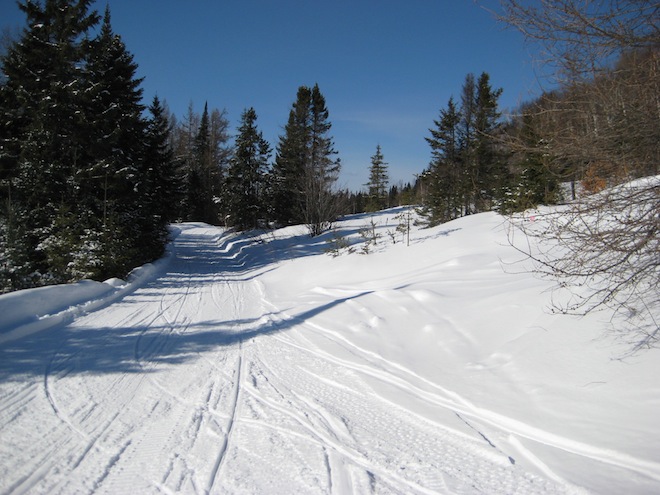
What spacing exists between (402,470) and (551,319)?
331cm

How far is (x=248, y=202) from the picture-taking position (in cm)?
3003

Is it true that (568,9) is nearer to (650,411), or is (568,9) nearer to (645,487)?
(650,411)

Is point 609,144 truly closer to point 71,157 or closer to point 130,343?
point 130,343

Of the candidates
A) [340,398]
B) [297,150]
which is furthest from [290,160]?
[340,398]

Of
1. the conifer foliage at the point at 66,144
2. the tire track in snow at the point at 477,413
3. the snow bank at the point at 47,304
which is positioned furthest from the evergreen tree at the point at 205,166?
the tire track in snow at the point at 477,413

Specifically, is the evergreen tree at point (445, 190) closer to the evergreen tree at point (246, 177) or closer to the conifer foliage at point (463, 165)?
the conifer foliage at point (463, 165)

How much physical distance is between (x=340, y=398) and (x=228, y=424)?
1.31 m

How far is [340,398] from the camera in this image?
13.9ft

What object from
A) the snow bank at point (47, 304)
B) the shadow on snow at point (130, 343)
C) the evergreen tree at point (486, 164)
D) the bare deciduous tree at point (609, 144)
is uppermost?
the evergreen tree at point (486, 164)

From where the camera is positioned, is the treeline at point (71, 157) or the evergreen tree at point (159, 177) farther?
the evergreen tree at point (159, 177)

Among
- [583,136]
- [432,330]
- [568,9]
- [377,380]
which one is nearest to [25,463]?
[377,380]

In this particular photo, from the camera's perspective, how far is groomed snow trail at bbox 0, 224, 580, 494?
108 inches

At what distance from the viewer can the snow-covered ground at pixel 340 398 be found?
279 cm

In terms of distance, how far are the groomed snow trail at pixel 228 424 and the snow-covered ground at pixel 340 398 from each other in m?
0.02
